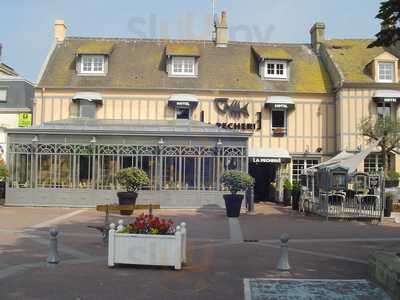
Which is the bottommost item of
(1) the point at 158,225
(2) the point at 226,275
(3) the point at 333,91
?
(2) the point at 226,275

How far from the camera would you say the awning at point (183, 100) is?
27952mm

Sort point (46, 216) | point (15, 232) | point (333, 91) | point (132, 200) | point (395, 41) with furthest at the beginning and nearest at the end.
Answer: point (333, 91) < point (132, 200) < point (46, 216) < point (15, 232) < point (395, 41)

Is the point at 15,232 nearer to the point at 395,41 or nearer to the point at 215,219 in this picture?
the point at 215,219

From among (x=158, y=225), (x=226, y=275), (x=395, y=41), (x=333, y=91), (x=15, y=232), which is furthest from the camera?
(x=333, y=91)

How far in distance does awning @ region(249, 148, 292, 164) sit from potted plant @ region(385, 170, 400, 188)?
479 cm

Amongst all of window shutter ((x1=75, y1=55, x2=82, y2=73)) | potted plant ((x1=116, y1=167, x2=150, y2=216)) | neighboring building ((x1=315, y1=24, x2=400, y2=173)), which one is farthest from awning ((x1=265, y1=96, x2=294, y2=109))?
window shutter ((x1=75, y1=55, x2=82, y2=73))

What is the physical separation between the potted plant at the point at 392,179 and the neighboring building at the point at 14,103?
2107cm

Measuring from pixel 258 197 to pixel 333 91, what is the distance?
6899mm

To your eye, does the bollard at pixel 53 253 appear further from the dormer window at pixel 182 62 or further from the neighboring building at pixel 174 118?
the dormer window at pixel 182 62

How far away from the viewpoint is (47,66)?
29859 mm

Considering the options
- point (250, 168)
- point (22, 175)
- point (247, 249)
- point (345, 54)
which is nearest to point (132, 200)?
point (22, 175)

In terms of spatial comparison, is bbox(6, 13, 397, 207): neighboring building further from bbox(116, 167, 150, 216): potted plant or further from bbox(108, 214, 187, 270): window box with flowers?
bbox(108, 214, 187, 270): window box with flowers

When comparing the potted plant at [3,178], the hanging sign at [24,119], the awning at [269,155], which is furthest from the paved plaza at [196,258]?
the hanging sign at [24,119]

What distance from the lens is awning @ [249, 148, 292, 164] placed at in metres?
26.9
